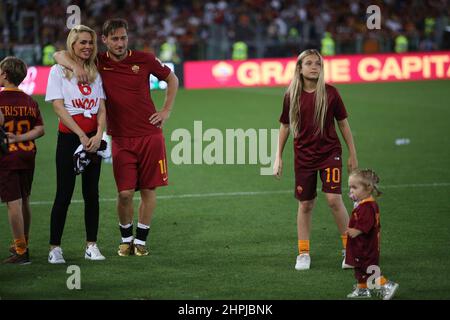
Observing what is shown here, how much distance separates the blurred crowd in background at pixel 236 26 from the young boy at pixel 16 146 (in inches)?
778

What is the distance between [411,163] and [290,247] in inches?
230

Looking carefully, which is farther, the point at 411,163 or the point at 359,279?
the point at 411,163

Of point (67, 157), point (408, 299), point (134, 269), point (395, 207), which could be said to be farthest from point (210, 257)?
point (395, 207)

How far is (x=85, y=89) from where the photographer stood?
788 cm

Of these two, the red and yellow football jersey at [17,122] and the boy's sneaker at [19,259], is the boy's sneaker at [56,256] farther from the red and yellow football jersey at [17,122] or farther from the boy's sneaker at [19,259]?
the red and yellow football jersey at [17,122]

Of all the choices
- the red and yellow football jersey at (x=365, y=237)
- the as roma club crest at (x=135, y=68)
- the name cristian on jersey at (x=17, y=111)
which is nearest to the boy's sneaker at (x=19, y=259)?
the name cristian on jersey at (x=17, y=111)

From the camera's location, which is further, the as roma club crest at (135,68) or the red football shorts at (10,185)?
the as roma club crest at (135,68)

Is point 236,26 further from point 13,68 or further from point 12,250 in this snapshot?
point 12,250

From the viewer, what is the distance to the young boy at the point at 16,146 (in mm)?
7867

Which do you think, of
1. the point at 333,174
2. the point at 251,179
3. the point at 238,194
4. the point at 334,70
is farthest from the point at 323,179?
the point at 334,70

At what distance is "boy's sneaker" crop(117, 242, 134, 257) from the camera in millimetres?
8359

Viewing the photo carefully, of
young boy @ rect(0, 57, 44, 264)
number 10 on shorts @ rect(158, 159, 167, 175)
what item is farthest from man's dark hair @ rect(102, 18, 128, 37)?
number 10 on shorts @ rect(158, 159, 167, 175)
